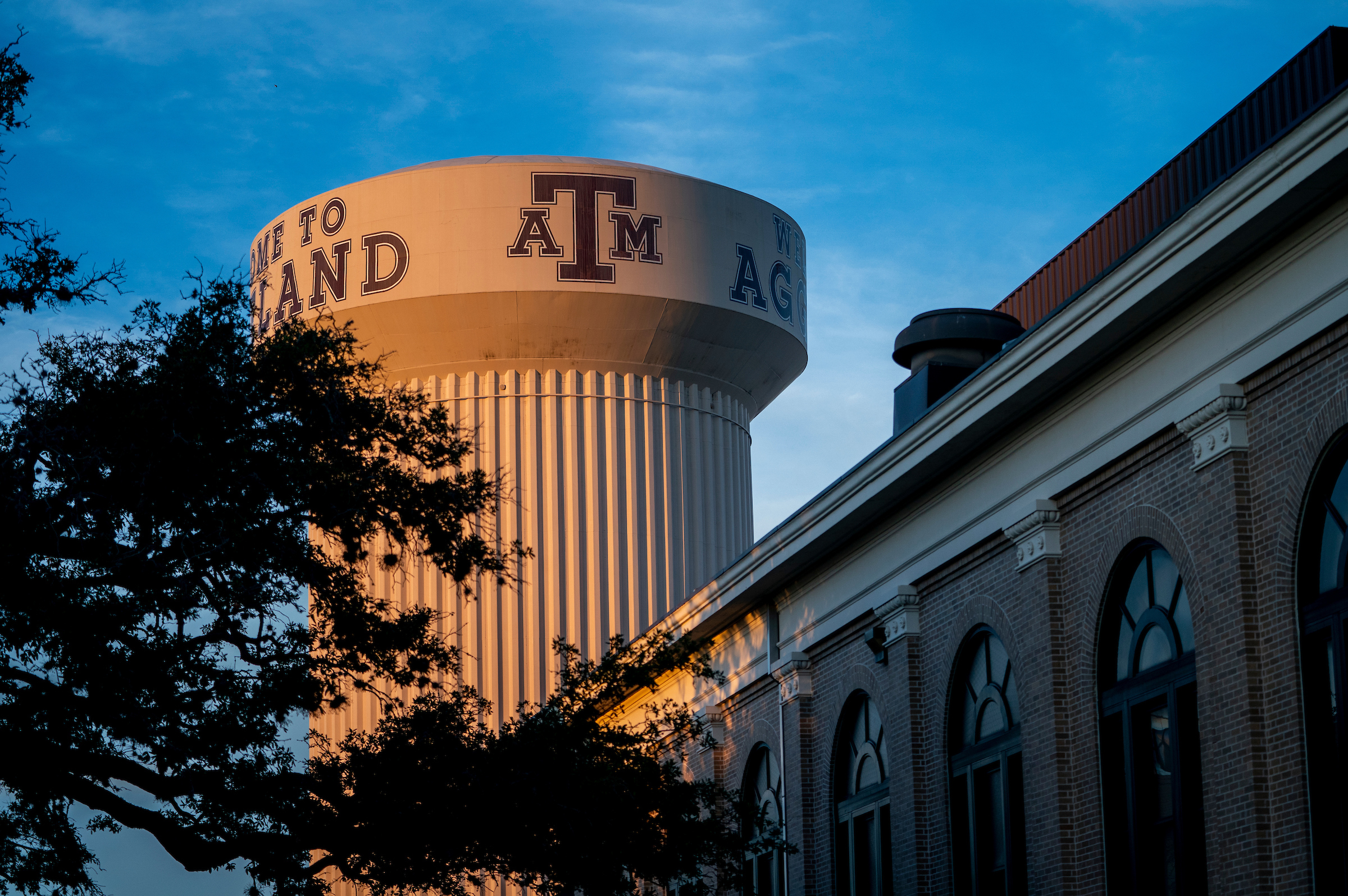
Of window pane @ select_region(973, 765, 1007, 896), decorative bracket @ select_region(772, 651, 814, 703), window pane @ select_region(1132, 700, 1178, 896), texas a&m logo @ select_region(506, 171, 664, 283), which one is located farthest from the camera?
texas a&m logo @ select_region(506, 171, 664, 283)

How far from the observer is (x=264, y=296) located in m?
38.3

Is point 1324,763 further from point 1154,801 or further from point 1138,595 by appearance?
point 1138,595

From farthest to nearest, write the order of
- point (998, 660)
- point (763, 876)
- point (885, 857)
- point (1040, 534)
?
point (763, 876)
point (885, 857)
point (998, 660)
point (1040, 534)

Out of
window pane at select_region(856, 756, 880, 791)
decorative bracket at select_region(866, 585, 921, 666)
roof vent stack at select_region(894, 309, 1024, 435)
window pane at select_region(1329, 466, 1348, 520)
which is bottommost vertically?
window pane at select_region(856, 756, 880, 791)

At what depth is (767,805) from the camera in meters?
28.2

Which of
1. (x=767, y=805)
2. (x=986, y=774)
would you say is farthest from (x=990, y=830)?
(x=767, y=805)

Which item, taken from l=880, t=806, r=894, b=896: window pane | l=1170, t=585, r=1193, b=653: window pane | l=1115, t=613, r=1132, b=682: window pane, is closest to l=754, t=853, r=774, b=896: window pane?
l=880, t=806, r=894, b=896: window pane

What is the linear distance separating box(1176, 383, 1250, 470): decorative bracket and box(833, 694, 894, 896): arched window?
345 inches

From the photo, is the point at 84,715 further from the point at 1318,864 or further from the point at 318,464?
the point at 1318,864

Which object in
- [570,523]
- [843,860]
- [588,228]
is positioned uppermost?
[588,228]

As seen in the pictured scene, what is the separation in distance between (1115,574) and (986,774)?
4.00m

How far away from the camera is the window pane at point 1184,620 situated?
1739cm

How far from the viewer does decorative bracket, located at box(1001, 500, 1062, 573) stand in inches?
782

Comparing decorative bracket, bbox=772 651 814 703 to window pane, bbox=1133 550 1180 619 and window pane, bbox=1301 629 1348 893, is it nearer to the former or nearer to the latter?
window pane, bbox=1133 550 1180 619
